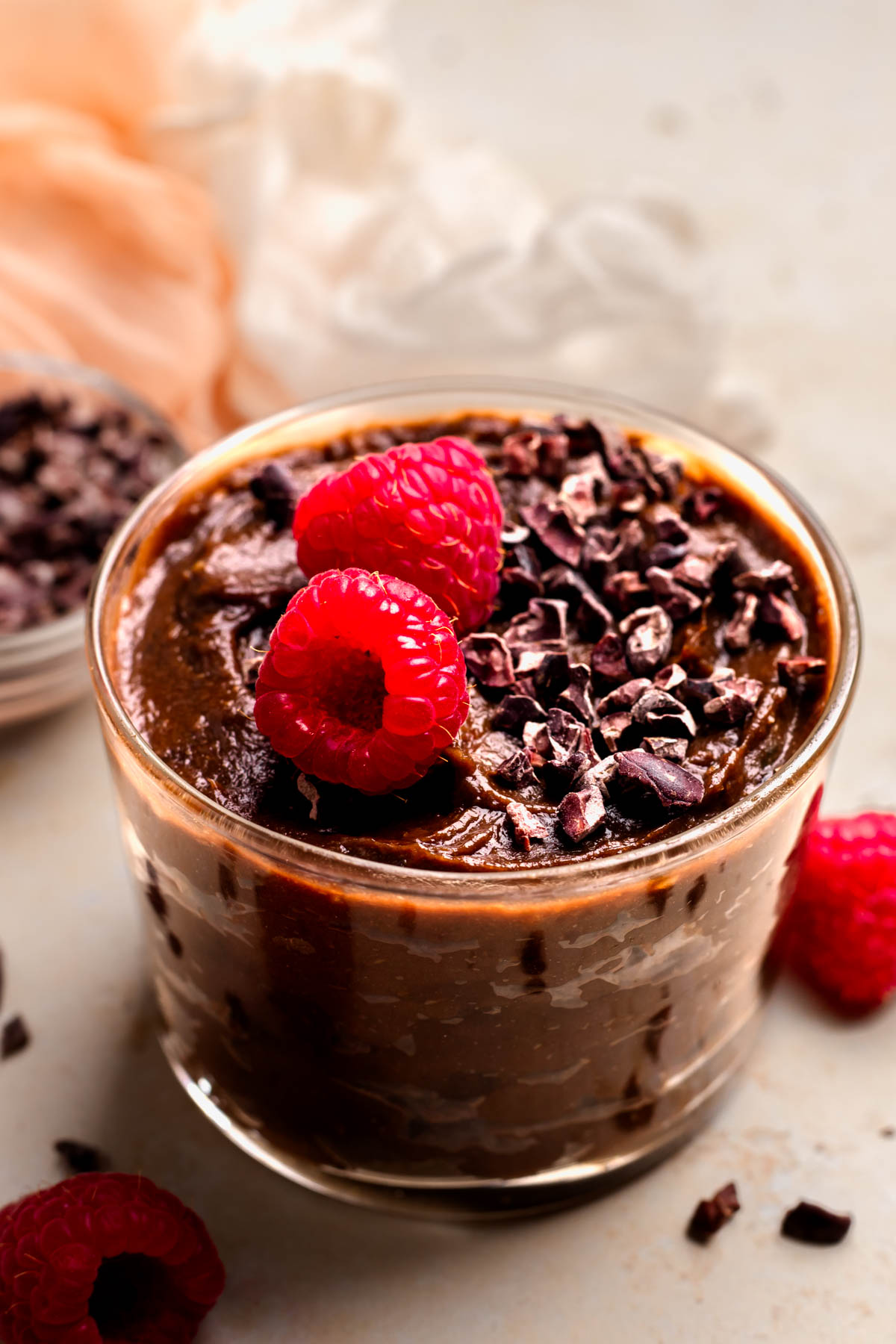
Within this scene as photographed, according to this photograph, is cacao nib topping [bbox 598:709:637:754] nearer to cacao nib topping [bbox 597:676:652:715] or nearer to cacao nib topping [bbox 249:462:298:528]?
cacao nib topping [bbox 597:676:652:715]

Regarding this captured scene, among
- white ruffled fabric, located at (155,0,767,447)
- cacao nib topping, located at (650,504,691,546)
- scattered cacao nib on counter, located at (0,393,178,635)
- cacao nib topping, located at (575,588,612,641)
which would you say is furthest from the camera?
white ruffled fabric, located at (155,0,767,447)

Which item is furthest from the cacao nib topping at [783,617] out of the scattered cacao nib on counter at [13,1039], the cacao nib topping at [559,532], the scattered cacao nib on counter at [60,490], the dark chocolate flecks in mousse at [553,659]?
the scattered cacao nib on counter at [60,490]

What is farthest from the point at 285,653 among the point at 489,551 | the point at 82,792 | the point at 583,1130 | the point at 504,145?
the point at 504,145

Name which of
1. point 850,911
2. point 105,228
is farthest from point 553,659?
point 105,228

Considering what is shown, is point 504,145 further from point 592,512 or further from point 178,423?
point 592,512

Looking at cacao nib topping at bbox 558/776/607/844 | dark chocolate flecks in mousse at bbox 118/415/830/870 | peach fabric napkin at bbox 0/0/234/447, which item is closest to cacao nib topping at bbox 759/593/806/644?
dark chocolate flecks in mousse at bbox 118/415/830/870

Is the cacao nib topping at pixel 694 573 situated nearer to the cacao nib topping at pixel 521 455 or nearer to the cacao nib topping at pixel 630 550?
the cacao nib topping at pixel 630 550

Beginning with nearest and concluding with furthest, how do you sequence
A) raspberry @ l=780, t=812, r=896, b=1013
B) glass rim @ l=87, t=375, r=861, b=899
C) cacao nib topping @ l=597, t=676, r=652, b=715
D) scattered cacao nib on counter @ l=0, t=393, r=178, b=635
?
glass rim @ l=87, t=375, r=861, b=899, cacao nib topping @ l=597, t=676, r=652, b=715, raspberry @ l=780, t=812, r=896, b=1013, scattered cacao nib on counter @ l=0, t=393, r=178, b=635
